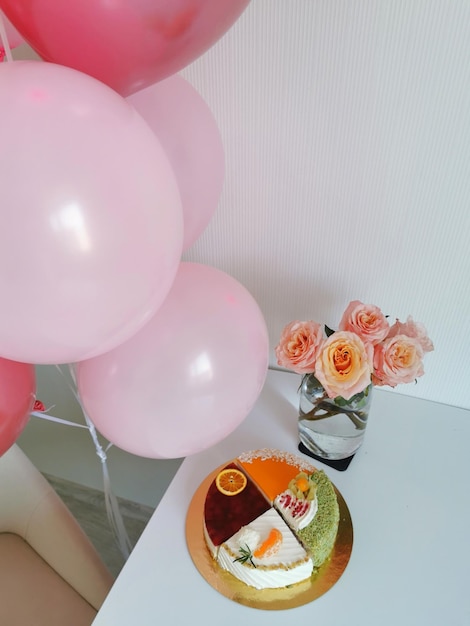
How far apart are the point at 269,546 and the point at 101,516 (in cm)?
111

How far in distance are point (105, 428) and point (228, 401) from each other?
18 cm

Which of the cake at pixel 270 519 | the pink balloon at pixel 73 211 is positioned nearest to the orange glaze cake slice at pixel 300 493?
the cake at pixel 270 519

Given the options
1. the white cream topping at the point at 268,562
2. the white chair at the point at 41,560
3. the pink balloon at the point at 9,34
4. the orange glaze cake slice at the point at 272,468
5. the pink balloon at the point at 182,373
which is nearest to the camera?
the pink balloon at the point at 9,34

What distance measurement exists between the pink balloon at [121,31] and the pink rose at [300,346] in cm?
47

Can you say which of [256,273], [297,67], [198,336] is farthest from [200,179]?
[256,273]

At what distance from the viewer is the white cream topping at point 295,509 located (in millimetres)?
808

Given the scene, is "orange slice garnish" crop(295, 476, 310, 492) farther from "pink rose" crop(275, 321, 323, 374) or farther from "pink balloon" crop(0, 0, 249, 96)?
"pink balloon" crop(0, 0, 249, 96)

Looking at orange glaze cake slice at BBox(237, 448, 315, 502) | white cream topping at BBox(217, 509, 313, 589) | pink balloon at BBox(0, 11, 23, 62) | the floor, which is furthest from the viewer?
the floor

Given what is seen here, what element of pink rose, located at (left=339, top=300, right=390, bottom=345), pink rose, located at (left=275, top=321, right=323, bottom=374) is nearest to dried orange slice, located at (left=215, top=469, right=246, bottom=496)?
pink rose, located at (left=275, top=321, right=323, bottom=374)

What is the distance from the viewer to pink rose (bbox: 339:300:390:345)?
0.84 m

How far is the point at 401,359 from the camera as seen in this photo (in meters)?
0.83

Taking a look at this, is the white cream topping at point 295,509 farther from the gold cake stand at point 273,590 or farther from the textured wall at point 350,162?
the textured wall at point 350,162

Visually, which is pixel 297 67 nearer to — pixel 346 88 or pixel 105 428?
pixel 346 88

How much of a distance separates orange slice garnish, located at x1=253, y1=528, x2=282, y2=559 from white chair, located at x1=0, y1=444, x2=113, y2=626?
0.49 m
